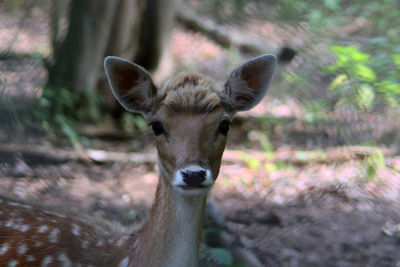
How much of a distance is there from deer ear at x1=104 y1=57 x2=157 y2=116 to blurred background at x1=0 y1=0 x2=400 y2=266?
472mm

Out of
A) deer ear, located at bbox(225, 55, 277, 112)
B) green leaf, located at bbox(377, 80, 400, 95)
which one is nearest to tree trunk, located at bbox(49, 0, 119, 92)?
deer ear, located at bbox(225, 55, 277, 112)

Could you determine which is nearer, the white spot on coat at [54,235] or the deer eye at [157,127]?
the deer eye at [157,127]

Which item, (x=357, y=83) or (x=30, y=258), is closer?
(x=30, y=258)

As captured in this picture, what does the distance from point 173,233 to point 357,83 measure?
280 centimetres

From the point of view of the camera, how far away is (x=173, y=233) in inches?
106

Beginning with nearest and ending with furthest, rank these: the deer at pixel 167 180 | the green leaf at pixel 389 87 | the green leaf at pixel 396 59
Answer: the deer at pixel 167 180
the green leaf at pixel 389 87
the green leaf at pixel 396 59

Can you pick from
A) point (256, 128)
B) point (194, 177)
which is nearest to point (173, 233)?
point (194, 177)

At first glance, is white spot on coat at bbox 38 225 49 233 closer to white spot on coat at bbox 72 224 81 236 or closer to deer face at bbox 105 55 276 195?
white spot on coat at bbox 72 224 81 236

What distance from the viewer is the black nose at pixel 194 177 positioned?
7.92 ft

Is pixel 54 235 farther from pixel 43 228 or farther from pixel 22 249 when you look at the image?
pixel 22 249

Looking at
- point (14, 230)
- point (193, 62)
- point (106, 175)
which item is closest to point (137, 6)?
point (193, 62)

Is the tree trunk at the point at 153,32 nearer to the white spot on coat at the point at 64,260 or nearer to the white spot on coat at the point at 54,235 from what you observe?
the white spot on coat at the point at 54,235

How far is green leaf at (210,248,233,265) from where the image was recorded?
3.37 metres

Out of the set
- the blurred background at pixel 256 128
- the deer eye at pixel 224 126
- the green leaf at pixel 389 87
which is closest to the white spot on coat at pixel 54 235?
the blurred background at pixel 256 128
